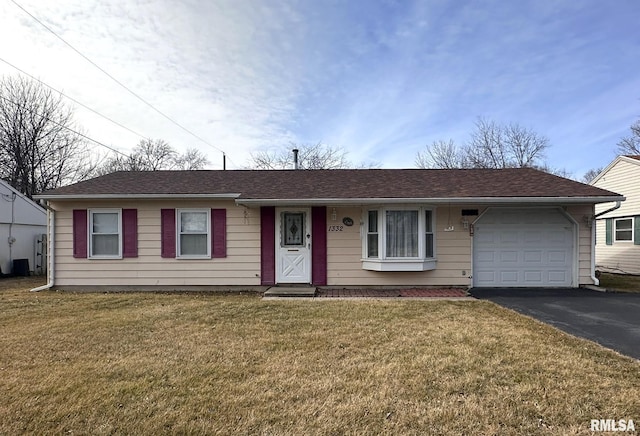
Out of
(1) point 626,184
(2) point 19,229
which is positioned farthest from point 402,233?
(2) point 19,229

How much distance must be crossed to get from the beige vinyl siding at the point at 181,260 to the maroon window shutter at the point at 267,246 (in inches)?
4.3

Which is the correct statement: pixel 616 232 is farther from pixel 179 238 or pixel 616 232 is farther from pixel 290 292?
pixel 179 238

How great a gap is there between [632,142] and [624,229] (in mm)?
14565

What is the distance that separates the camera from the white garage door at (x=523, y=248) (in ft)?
31.1

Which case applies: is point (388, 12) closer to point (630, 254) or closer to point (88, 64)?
point (88, 64)

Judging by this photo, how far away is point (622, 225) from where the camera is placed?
45.7ft

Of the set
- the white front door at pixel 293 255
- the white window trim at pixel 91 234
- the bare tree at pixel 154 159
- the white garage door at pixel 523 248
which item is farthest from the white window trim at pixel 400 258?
the bare tree at pixel 154 159

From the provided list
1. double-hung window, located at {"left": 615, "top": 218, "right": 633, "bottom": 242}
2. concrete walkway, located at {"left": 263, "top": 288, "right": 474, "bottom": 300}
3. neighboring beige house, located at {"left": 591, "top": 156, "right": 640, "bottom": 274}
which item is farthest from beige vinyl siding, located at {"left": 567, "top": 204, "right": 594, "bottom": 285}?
double-hung window, located at {"left": 615, "top": 218, "right": 633, "bottom": 242}

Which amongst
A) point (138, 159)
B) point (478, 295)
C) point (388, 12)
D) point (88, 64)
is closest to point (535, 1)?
point (388, 12)

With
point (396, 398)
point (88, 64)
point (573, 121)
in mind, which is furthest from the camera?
point (573, 121)

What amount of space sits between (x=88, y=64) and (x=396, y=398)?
13.8 m

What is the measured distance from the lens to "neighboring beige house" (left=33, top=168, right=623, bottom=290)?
942 cm

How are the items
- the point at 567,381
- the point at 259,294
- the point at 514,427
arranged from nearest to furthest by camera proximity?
the point at 514,427
the point at 567,381
the point at 259,294

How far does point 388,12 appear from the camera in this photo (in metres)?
9.75
